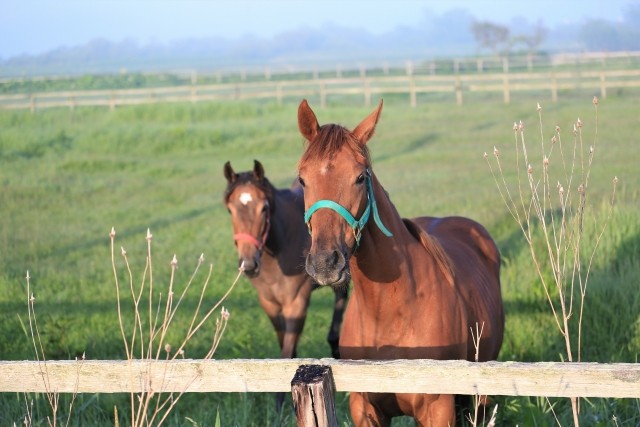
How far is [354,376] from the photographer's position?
364 cm

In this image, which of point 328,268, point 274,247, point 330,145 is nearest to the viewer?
point 328,268

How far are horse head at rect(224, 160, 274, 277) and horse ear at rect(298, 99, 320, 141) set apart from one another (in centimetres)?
329

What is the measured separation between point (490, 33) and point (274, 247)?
13006 centimetres

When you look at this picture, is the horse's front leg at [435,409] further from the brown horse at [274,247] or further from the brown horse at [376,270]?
the brown horse at [274,247]

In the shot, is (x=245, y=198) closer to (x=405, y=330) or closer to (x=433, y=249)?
(x=433, y=249)

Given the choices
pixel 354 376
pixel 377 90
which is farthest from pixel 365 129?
pixel 377 90

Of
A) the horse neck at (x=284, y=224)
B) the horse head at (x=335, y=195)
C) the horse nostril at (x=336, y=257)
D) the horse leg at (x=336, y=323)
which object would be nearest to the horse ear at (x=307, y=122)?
the horse head at (x=335, y=195)

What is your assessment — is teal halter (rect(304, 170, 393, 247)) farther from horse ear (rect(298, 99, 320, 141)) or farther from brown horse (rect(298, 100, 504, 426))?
horse ear (rect(298, 99, 320, 141))

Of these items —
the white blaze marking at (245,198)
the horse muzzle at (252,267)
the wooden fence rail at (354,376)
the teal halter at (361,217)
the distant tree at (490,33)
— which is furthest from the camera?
the distant tree at (490,33)

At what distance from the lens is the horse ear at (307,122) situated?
4.48 metres

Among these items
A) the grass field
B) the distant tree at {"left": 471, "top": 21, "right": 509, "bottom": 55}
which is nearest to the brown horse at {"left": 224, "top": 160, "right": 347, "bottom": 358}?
the grass field

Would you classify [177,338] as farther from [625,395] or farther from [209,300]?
[625,395]

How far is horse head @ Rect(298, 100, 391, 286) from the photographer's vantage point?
394cm

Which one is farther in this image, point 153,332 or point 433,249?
point 153,332
